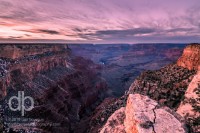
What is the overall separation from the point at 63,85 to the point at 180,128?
81519 mm

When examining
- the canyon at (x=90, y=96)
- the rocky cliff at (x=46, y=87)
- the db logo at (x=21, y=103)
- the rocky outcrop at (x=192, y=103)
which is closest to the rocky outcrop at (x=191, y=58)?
the canyon at (x=90, y=96)

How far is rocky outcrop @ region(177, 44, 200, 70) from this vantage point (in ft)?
195

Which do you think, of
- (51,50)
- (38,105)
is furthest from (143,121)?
(51,50)

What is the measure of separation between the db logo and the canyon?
114cm

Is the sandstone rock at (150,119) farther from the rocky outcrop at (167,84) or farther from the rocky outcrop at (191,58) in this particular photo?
the rocky outcrop at (191,58)

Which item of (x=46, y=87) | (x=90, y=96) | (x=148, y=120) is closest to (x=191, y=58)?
(x=46, y=87)

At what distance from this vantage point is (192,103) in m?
43.0

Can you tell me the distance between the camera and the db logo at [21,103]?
60469 millimetres

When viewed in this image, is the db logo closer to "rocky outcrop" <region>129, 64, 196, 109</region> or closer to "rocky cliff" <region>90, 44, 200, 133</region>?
"rocky cliff" <region>90, 44, 200, 133</region>

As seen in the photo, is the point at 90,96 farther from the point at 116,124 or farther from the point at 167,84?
the point at 116,124

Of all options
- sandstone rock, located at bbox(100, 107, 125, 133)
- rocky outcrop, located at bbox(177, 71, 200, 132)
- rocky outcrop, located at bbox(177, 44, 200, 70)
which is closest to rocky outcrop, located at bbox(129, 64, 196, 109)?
rocky outcrop, located at bbox(177, 44, 200, 70)

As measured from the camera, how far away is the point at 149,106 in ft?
67.2

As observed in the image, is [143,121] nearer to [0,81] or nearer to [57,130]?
[57,130]

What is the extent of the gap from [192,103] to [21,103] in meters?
39.7
